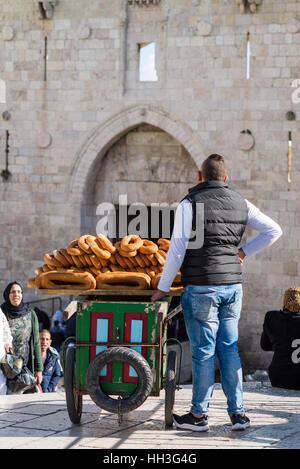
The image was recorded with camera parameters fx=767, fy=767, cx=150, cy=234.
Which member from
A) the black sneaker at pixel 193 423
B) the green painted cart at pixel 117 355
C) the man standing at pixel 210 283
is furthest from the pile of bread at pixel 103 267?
the black sneaker at pixel 193 423

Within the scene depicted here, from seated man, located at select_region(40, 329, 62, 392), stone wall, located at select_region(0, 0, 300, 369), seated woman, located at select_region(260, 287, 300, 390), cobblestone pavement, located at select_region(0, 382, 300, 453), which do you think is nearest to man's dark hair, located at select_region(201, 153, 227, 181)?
cobblestone pavement, located at select_region(0, 382, 300, 453)

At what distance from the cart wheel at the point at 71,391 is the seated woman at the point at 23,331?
2.38 m

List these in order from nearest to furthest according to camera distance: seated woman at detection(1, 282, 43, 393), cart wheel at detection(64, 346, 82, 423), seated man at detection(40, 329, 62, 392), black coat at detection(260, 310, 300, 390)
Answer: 1. cart wheel at detection(64, 346, 82, 423)
2. black coat at detection(260, 310, 300, 390)
3. seated woman at detection(1, 282, 43, 393)
4. seated man at detection(40, 329, 62, 392)

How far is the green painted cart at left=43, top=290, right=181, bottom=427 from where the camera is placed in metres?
5.23

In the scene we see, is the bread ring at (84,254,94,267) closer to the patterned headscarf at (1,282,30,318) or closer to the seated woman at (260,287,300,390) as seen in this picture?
the seated woman at (260,287,300,390)

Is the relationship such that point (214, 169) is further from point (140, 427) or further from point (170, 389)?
point (140, 427)

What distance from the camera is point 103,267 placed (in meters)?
5.80

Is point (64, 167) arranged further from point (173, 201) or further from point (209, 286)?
point (209, 286)

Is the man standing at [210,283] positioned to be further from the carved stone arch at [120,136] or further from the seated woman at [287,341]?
the carved stone arch at [120,136]

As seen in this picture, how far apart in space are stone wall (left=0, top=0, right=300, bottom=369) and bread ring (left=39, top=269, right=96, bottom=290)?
928cm

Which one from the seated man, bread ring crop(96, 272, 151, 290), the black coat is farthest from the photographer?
the seated man

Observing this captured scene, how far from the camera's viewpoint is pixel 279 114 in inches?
575

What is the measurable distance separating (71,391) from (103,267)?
0.97m

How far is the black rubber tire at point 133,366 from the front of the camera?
17.0ft
